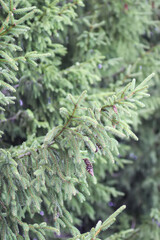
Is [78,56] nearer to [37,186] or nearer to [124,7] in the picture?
[124,7]

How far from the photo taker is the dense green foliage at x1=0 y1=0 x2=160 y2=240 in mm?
2023

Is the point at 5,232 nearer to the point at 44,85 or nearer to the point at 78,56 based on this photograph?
the point at 44,85

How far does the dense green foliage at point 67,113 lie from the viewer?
2023 millimetres

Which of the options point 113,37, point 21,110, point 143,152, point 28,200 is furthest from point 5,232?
point 143,152

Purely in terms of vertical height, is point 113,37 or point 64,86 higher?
point 113,37

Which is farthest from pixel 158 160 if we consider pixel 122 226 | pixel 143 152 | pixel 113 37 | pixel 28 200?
pixel 28 200

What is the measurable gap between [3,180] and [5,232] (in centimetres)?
38

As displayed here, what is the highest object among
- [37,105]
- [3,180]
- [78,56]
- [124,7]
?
[124,7]

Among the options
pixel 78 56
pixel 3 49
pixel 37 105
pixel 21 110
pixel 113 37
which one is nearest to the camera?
pixel 3 49

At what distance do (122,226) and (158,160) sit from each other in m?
1.89

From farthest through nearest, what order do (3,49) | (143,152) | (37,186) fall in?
(143,152) < (3,49) < (37,186)

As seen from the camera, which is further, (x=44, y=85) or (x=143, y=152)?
(x=143, y=152)

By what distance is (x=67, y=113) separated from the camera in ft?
6.31

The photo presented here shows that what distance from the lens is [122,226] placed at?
487cm
